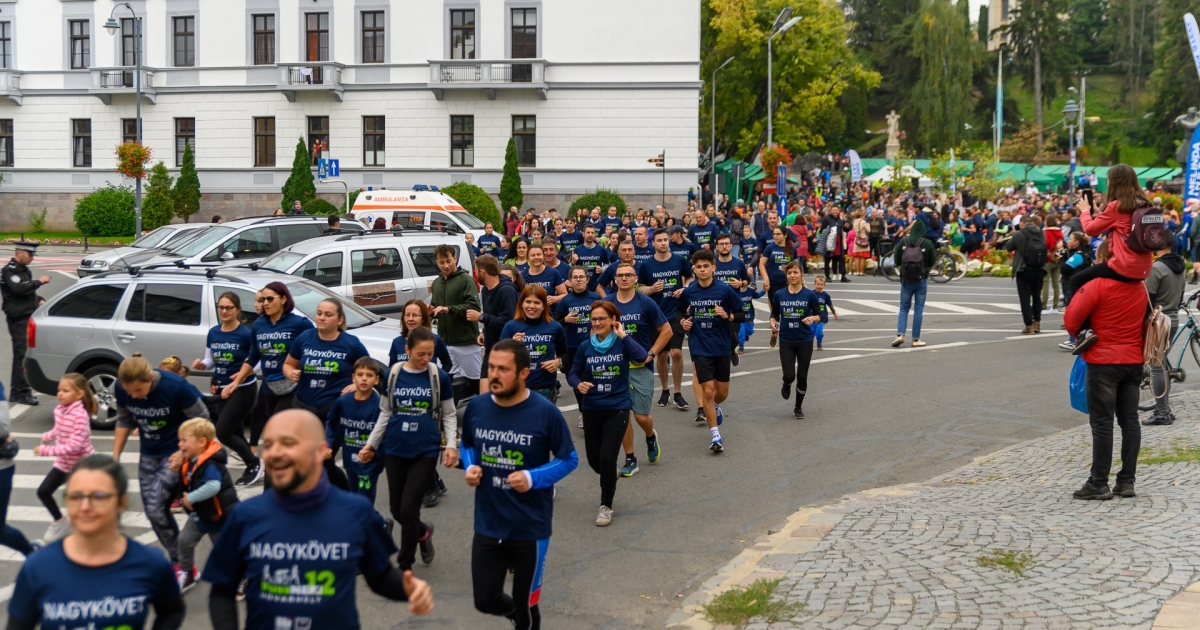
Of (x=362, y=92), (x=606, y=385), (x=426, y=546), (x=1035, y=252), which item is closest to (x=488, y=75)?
(x=362, y=92)

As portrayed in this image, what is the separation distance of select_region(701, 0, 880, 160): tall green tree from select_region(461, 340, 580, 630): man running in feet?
160

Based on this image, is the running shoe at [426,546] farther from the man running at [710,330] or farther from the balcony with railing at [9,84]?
the balcony with railing at [9,84]

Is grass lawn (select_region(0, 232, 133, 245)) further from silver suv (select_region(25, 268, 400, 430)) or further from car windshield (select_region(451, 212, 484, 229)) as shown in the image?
silver suv (select_region(25, 268, 400, 430))

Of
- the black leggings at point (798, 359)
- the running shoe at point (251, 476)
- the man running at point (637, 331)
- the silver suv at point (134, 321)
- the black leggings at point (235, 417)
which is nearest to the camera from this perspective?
the black leggings at point (235, 417)

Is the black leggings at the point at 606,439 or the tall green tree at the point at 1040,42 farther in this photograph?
the tall green tree at the point at 1040,42

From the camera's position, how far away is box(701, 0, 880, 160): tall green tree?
174ft

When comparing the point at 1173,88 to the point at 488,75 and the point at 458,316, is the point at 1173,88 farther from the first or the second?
the point at 458,316

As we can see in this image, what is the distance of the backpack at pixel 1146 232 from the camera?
7953mm

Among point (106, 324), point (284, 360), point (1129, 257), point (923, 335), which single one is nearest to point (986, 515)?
point (1129, 257)

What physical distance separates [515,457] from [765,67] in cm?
5129

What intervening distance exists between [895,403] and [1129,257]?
17.7 ft

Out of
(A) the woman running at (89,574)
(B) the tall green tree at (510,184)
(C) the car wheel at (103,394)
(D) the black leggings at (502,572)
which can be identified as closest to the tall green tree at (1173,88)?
(B) the tall green tree at (510,184)

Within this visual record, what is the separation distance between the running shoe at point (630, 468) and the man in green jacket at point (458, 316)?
1.98 m

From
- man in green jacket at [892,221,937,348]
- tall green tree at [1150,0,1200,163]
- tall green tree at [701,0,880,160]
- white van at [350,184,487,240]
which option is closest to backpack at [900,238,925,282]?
man in green jacket at [892,221,937,348]
